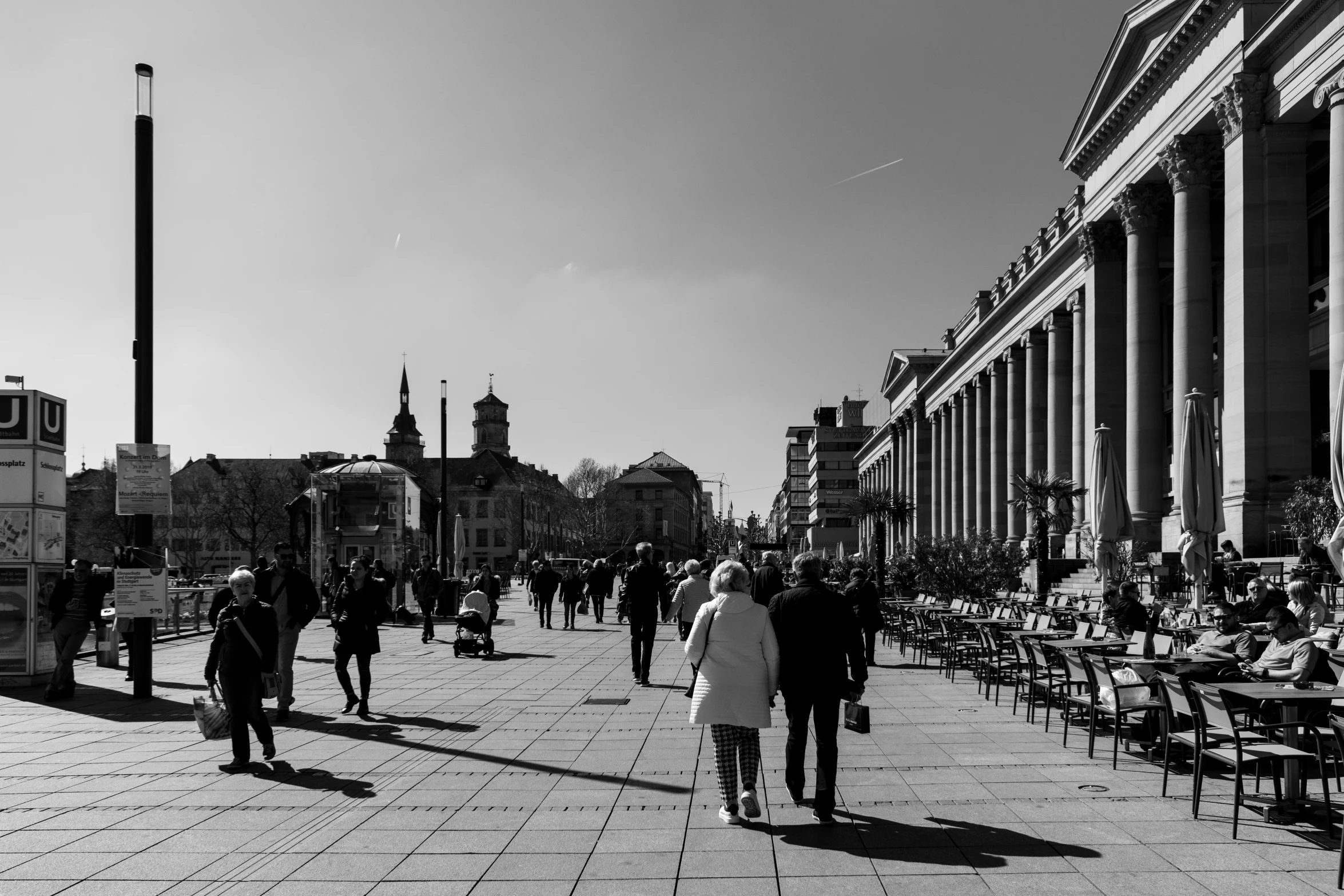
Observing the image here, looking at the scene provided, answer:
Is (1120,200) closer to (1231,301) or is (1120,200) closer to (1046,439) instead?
(1231,301)

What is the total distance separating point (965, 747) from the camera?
32.0ft

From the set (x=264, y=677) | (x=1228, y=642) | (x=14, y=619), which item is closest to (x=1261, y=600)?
(x=1228, y=642)

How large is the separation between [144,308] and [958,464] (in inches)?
2331

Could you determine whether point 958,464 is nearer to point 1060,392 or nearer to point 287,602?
point 1060,392

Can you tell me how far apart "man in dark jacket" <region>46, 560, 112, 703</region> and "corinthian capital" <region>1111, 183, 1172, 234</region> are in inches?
1254

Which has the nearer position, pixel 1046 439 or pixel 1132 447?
pixel 1132 447

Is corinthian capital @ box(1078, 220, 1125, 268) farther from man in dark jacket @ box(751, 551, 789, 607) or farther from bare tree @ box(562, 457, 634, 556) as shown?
bare tree @ box(562, 457, 634, 556)

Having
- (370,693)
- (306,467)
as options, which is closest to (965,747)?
(370,693)

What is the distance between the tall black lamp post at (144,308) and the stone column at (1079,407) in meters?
32.9

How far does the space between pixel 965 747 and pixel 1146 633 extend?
2.77m

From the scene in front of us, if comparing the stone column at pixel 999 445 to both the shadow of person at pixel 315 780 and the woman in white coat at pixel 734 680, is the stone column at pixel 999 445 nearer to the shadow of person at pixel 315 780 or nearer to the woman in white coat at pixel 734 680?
the shadow of person at pixel 315 780

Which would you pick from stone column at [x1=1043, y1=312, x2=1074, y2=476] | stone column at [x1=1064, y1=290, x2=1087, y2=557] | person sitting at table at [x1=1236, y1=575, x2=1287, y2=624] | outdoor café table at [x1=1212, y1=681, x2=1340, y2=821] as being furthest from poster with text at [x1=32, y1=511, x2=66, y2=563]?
stone column at [x1=1043, y1=312, x2=1074, y2=476]

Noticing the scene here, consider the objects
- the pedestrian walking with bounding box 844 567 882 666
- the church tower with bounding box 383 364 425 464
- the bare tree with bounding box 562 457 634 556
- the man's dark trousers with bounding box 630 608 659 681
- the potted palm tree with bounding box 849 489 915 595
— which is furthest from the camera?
the church tower with bounding box 383 364 425 464

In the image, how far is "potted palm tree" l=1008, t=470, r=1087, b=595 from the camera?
1286 inches
